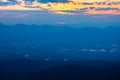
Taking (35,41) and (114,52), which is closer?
(114,52)

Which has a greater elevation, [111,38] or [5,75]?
[5,75]

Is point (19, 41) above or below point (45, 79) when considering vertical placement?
below

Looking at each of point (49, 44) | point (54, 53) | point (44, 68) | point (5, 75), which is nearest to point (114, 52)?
point (54, 53)

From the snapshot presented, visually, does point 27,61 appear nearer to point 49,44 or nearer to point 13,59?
point 13,59

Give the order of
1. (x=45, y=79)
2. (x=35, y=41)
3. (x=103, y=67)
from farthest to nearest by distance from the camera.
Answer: (x=35, y=41) < (x=103, y=67) < (x=45, y=79)

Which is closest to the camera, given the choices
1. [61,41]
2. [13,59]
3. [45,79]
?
[45,79]

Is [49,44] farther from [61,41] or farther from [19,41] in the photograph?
[19,41]

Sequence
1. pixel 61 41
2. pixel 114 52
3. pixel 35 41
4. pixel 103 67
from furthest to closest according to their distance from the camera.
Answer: pixel 35 41 → pixel 61 41 → pixel 114 52 → pixel 103 67

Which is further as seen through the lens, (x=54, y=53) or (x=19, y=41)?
(x=19, y=41)

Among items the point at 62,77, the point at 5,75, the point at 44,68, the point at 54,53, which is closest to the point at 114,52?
the point at 54,53
